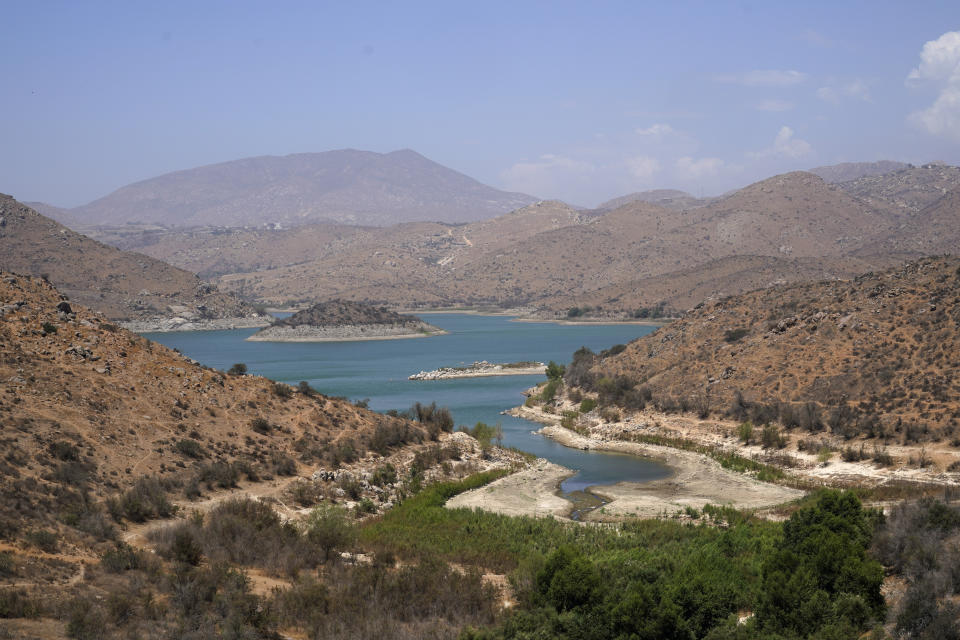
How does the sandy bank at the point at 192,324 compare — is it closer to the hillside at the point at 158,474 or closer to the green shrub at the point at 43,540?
the hillside at the point at 158,474

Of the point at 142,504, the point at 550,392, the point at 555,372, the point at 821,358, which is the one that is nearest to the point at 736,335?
the point at 821,358

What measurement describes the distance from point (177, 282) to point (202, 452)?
165 m

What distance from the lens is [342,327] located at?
507 feet

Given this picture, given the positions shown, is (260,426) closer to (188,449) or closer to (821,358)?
(188,449)

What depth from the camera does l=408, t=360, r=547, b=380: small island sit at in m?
94.1

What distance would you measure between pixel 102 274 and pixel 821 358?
15177cm

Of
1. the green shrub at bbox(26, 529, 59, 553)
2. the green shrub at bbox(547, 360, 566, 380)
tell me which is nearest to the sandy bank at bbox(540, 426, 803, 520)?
the green shrub at bbox(26, 529, 59, 553)

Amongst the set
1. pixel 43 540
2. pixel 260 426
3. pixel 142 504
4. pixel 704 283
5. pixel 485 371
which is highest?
pixel 704 283

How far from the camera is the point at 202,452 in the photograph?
1188 inches

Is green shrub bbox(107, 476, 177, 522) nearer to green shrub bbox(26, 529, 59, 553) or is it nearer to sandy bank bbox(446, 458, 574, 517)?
green shrub bbox(26, 529, 59, 553)

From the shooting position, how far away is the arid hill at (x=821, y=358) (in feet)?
134

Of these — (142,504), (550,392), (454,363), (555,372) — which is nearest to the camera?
(142,504)

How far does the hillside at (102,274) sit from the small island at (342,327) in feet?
83.3

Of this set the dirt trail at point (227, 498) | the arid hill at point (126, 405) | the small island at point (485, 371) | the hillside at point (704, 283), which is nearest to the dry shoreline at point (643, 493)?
the arid hill at point (126, 405)
